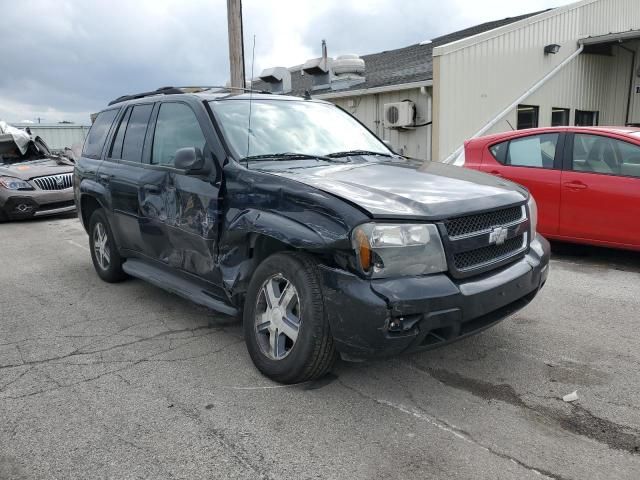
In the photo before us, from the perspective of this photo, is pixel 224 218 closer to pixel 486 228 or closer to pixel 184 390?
pixel 184 390

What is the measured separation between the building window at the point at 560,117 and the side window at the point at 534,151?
8.13 m

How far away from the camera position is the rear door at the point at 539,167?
616 cm

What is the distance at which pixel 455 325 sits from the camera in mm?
2877

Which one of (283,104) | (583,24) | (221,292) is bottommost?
(221,292)

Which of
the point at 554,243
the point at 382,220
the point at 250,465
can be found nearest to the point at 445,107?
the point at 554,243

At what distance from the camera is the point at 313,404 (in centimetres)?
311

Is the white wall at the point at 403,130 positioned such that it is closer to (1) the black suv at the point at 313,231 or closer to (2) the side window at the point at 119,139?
(2) the side window at the point at 119,139

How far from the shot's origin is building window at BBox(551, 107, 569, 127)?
1378 cm

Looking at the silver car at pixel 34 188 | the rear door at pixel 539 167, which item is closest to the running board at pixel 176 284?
the rear door at pixel 539 167

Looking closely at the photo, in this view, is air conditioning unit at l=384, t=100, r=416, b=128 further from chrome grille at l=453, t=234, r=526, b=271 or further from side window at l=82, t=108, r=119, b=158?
chrome grille at l=453, t=234, r=526, b=271

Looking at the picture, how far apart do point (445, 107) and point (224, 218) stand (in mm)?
8573

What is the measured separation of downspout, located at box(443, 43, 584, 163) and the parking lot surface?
7.05m

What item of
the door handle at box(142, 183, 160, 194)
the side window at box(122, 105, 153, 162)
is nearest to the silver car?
the side window at box(122, 105, 153, 162)

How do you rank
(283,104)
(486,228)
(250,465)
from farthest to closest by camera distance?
(283,104) < (486,228) < (250,465)
